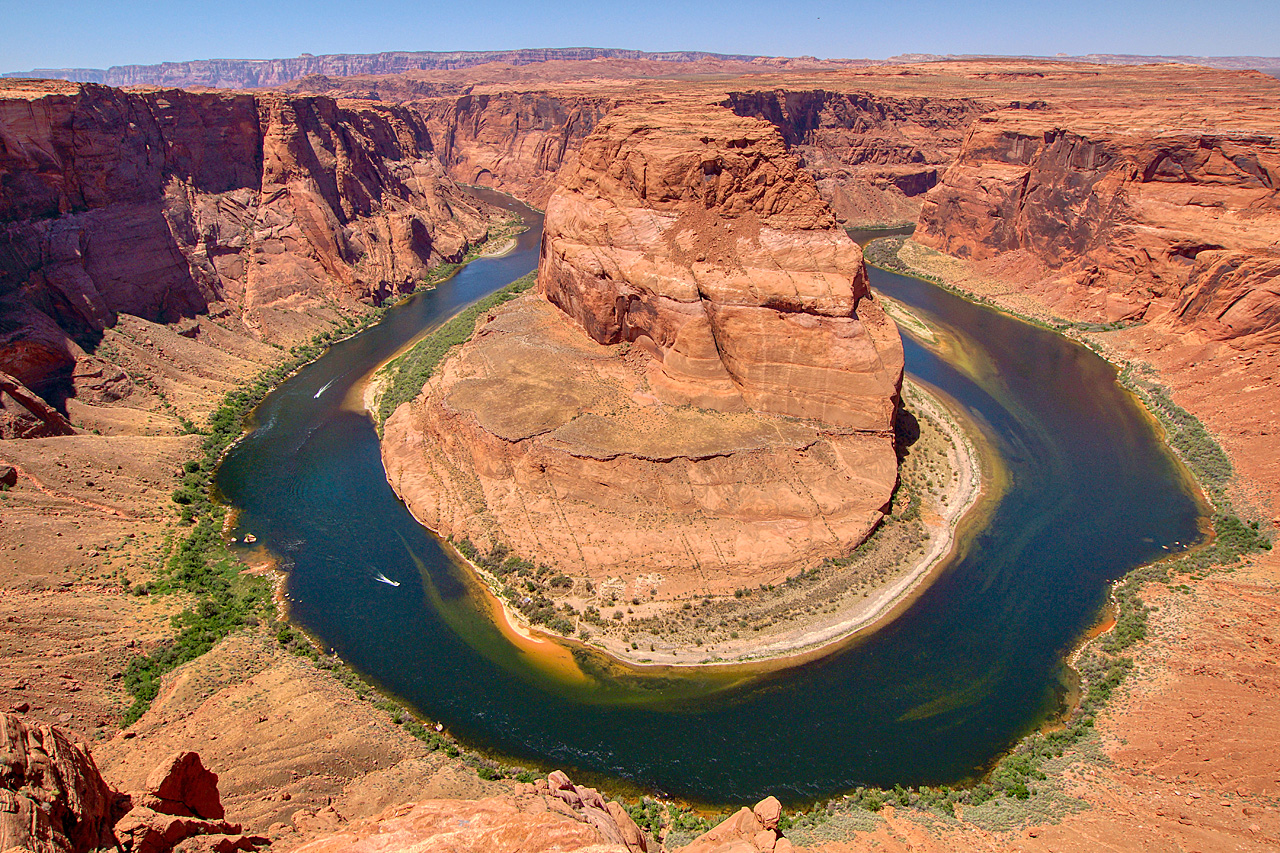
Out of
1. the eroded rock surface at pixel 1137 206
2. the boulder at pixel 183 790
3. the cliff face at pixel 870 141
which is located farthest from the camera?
the cliff face at pixel 870 141

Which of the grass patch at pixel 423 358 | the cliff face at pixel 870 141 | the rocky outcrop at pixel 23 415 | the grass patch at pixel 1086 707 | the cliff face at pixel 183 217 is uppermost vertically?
the cliff face at pixel 870 141

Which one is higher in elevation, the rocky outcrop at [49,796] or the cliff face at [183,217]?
the cliff face at [183,217]

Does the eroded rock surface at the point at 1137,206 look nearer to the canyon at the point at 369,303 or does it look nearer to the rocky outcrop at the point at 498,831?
the canyon at the point at 369,303

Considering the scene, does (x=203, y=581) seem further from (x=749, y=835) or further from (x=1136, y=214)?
(x=1136, y=214)

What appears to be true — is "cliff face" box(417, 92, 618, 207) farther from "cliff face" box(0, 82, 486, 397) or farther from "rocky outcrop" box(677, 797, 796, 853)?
"rocky outcrop" box(677, 797, 796, 853)

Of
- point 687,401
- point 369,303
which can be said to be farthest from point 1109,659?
Result: point 369,303

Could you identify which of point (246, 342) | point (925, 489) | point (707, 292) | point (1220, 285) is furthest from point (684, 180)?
point (1220, 285)

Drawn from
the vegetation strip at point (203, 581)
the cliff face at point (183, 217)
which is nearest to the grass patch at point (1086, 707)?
the vegetation strip at point (203, 581)
